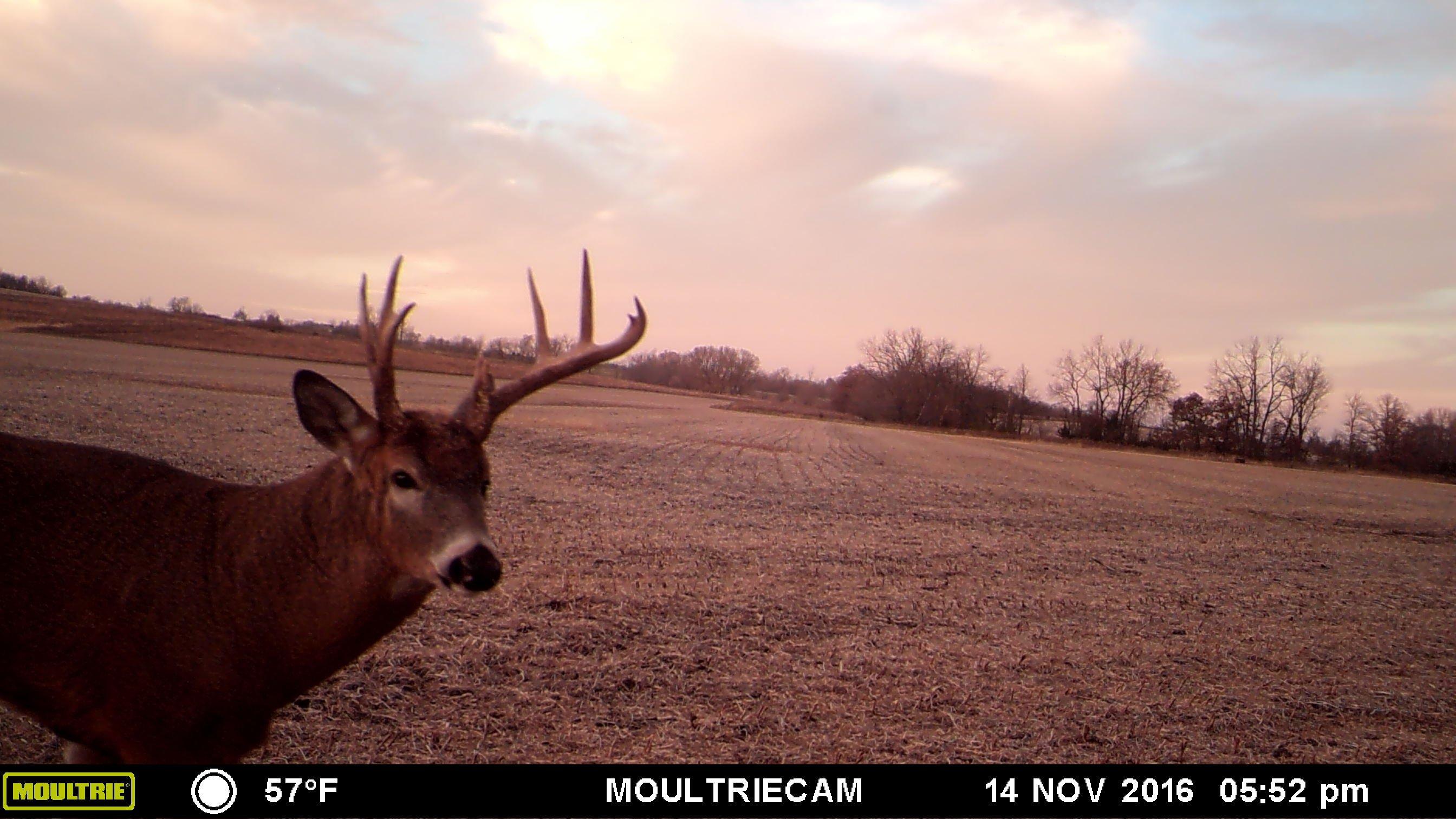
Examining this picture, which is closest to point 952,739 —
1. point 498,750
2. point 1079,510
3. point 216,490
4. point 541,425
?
point 498,750

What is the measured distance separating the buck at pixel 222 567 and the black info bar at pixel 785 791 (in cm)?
36

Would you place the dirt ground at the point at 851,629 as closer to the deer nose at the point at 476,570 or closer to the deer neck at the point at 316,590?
the deer neck at the point at 316,590

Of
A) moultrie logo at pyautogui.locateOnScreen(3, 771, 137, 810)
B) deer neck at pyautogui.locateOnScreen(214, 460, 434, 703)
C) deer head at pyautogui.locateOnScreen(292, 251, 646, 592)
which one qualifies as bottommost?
moultrie logo at pyautogui.locateOnScreen(3, 771, 137, 810)

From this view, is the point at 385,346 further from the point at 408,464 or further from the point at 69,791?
the point at 69,791

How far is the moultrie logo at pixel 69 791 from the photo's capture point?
2783 millimetres

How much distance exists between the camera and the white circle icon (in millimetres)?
2857

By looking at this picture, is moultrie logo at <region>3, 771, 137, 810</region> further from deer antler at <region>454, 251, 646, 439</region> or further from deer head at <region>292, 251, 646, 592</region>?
deer antler at <region>454, 251, 646, 439</region>

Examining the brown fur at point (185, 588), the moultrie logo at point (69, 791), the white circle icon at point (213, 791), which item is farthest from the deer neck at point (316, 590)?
the moultrie logo at point (69, 791)

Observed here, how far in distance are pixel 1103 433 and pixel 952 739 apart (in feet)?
292

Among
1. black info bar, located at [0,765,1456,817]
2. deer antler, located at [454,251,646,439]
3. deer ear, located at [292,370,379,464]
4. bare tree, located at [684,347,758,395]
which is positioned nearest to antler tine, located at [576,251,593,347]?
deer antler, located at [454,251,646,439]

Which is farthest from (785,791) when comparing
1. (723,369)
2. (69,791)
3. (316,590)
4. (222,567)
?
(723,369)

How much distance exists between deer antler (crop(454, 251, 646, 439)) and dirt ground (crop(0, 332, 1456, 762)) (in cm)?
212

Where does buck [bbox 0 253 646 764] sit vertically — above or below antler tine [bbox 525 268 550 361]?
below

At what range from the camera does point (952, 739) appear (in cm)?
496
